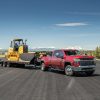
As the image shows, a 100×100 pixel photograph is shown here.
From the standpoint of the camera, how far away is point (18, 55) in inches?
1341

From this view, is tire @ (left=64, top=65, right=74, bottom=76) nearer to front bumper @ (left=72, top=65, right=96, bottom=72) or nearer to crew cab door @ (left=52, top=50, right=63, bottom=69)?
front bumper @ (left=72, top=65, right=96, bottom=72)

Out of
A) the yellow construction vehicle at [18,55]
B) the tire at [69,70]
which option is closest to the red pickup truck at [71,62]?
the tire at [69,70]

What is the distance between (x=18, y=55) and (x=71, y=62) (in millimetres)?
11894

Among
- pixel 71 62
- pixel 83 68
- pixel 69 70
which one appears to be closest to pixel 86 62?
pixel 83 68

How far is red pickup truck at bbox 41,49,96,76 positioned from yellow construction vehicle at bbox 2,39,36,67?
5.56 metres

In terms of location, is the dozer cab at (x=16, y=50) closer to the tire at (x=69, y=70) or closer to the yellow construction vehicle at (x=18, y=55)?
the yellow construction vehicle at (x=18, y=55)

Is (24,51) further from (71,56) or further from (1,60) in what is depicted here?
(71,56)

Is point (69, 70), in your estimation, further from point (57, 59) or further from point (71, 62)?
point (57, 59)

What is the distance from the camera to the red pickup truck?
2297cm

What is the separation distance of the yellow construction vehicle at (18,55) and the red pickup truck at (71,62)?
5.56 m

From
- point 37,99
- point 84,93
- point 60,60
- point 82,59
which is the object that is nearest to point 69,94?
point 84,93

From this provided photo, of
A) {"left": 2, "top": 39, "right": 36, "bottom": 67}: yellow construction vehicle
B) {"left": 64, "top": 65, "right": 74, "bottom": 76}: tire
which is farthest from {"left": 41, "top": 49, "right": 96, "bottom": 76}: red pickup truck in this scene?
{"left": 2, "top": 39, "right": 36, "bottom": 67}: yellow construction vehicle

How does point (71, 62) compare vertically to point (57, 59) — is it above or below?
below

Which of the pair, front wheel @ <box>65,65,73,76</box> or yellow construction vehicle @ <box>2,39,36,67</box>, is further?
yellow construction vehicle @ <box>2,39,36,67</box>
